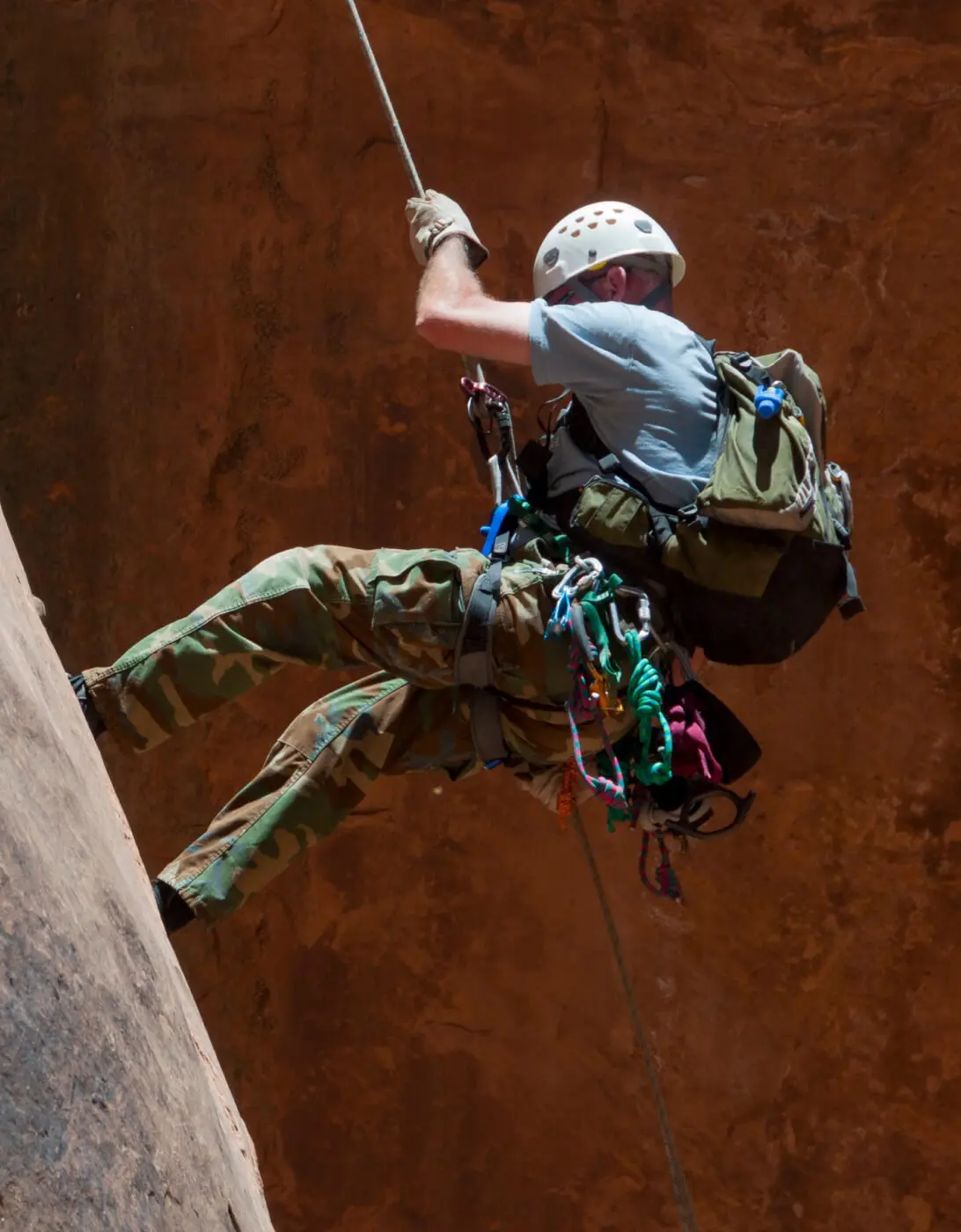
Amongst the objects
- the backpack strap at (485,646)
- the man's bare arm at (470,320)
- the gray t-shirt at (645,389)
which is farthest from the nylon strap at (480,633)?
the man's bare arm at (470,320)

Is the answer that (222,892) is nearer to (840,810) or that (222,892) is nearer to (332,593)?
(332,593)

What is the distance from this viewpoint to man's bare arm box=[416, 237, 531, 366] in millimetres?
2855

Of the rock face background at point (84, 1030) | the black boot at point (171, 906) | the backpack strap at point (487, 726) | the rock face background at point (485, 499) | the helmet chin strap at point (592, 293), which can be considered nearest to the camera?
the rock face background at point (84, 1030)

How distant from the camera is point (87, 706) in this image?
2.77 m

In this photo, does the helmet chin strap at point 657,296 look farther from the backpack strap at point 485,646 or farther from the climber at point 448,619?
the backpack strap at point 485,646

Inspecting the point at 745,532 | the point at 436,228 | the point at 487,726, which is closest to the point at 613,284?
the point at 436,228

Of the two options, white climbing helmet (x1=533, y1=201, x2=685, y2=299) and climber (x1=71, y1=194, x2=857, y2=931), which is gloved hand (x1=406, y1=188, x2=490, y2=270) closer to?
climber (x1=71, y1=194, x2=857, y2=931)

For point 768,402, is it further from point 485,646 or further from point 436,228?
point 436,228

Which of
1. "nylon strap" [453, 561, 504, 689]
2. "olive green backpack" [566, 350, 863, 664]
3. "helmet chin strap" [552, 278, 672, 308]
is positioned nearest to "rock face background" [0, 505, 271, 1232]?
"nylon strap" [453, 561, 504, 689]

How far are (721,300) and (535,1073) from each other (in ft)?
7.63

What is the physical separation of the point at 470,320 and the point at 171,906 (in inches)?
47.6

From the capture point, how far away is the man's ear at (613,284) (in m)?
3.21

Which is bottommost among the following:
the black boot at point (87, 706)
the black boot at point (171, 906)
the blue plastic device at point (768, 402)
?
the black boot at point (171, 906)

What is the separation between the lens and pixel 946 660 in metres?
4.66
